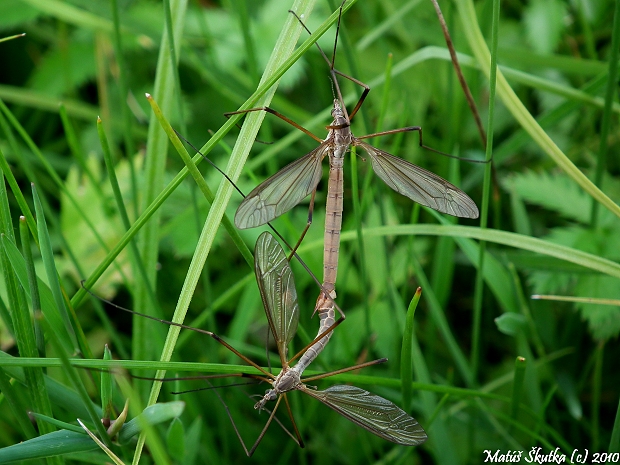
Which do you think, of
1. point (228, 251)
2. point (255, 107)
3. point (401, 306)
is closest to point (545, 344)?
point (401, 306)

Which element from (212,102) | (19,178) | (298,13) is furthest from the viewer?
(212,102)

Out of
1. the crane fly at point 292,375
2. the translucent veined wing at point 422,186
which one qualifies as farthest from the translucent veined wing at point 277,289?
the translucent veined wing at point 422,186

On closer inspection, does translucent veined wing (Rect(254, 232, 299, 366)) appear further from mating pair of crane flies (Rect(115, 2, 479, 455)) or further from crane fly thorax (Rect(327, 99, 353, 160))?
crane fly thorax (Rect(327, 99, 353, 160))

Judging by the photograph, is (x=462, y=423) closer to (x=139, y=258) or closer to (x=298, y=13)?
(x=139, y=258)

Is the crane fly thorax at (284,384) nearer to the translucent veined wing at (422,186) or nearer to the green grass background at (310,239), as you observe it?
the green grass background at (310,239)

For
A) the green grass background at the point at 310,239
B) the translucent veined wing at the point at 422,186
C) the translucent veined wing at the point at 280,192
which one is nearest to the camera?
the green grass background at the point at 310,239
